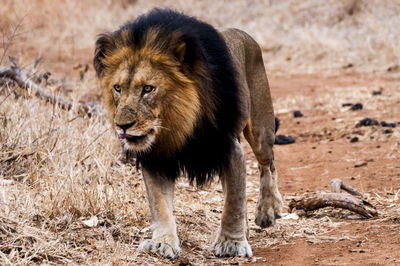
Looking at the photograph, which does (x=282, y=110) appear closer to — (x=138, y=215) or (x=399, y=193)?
(x=399, y=193)

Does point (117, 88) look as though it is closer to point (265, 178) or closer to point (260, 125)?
point (260, 125)

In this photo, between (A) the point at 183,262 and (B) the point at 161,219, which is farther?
(B) the point at 161,219

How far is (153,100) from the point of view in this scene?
3.38 metres

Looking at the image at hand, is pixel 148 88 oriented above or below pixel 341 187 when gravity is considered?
above

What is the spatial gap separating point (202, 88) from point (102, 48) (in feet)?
2.13

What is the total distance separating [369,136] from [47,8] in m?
13.5

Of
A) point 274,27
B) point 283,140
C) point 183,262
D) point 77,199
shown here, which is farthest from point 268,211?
point 274,27

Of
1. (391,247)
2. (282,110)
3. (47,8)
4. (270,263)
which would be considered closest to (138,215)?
(270,263)

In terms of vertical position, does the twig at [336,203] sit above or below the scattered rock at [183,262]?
below

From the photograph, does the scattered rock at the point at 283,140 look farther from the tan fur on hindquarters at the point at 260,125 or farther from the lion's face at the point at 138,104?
the lion's face at the point at 138,104

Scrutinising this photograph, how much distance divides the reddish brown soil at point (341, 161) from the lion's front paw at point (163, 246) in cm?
47

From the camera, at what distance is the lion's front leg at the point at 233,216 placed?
3789mm

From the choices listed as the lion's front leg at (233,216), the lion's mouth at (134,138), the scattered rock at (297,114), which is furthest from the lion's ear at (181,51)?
the scattered rock at (297,114)

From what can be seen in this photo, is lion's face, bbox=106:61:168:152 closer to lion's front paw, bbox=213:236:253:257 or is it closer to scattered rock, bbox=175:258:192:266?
scattered rock, bbox=175:258:192:266
